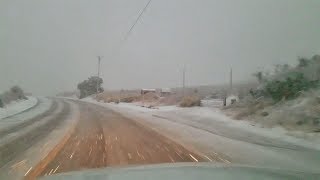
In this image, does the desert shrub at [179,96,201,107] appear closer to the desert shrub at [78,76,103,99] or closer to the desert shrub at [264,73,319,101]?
the desert shrub at [264,73,319,101]

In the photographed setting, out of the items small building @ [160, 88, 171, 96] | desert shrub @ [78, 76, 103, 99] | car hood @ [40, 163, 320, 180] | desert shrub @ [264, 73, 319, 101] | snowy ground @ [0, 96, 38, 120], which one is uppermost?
desert shrub @ [78, 76, 103, 99]

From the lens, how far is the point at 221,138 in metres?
16.4

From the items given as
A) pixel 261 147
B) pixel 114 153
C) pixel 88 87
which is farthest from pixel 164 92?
pixel 114 153

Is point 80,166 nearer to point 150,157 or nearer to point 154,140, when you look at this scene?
point 150,157

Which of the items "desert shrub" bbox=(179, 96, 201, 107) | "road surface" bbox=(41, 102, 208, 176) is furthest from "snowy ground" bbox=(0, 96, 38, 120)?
"road surface" bbox=(41, 102, 208, 176)

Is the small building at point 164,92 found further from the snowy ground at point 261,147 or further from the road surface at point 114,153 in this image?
the road surface at point 114,153

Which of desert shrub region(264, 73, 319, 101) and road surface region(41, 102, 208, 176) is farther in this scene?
desert shrub region(264, 73, 319, 101)

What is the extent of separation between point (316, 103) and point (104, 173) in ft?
48.8

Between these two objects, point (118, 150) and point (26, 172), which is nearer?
point (26, 172)

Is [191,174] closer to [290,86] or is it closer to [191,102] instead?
[290,86]

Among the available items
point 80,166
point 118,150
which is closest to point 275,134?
point 118,150

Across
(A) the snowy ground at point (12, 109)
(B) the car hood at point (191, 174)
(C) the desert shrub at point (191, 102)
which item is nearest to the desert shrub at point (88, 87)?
(A) the snowy ground at point (12, 109)

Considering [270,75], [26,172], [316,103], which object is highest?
[270,75]

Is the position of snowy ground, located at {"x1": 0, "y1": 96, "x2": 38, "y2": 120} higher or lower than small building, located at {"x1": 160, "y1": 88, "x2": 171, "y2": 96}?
lower
